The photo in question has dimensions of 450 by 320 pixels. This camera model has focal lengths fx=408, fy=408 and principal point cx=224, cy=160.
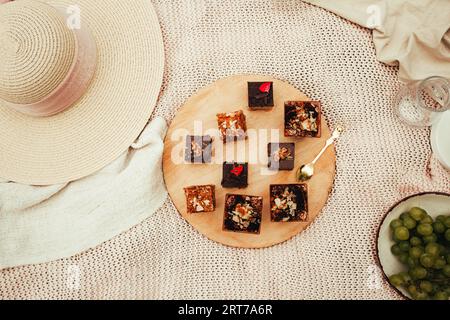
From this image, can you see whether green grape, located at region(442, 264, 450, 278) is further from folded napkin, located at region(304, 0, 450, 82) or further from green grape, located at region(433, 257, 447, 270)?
folded napkin, located at region(304, 0, 450, 82)

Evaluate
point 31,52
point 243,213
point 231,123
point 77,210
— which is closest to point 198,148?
point 231,123

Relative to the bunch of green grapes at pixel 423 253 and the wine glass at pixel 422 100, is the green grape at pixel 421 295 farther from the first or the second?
the wine glass at pixel 422 100

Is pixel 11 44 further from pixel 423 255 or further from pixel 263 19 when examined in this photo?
pixel 423 255

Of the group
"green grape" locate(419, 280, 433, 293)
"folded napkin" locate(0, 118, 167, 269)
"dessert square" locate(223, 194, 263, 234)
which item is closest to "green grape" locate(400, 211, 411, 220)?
"green grape" locate(419, 280, 433, 293)

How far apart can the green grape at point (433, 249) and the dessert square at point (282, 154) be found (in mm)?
492

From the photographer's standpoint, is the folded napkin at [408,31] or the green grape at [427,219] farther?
the folded napkin at [408,31]

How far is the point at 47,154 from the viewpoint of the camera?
139cm

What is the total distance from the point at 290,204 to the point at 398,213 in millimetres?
375

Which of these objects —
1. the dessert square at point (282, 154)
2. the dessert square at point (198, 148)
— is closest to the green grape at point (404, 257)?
the dessert square at point (282, 154)

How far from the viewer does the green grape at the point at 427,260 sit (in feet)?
4.04

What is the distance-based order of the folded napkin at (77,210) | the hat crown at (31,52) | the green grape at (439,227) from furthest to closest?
the folded napkin at (77,210)
the green grape at (439,227)
the hat crown at (31,52)

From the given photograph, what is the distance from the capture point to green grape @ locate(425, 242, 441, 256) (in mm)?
1251

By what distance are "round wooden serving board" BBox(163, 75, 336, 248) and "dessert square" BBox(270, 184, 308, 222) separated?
4 centimetres
